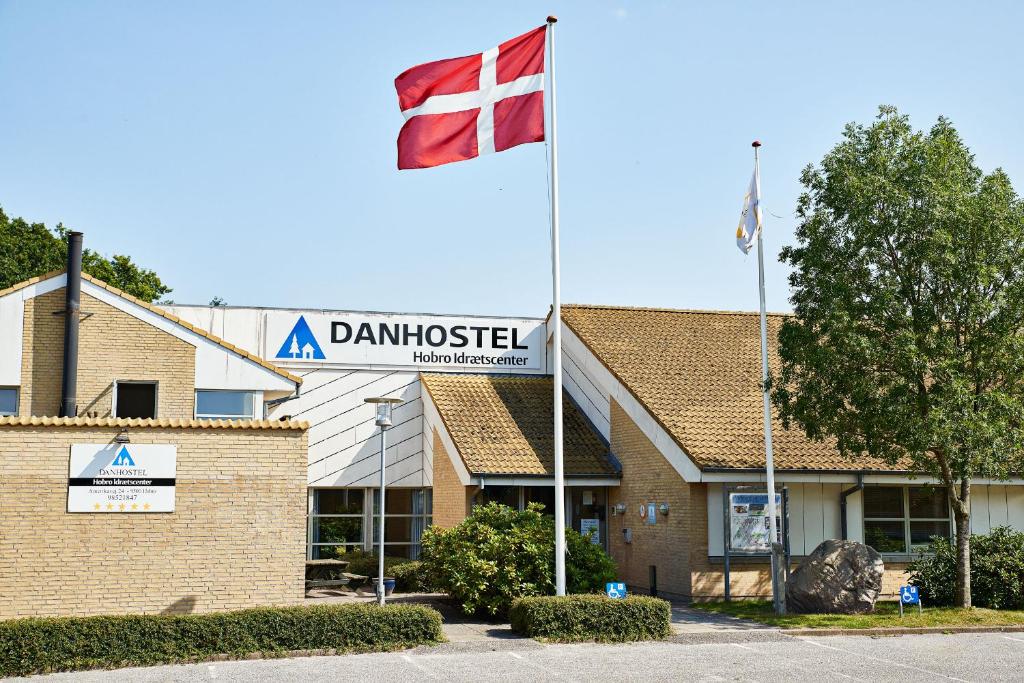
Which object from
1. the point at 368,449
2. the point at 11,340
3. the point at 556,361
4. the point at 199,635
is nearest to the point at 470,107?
the point at 556,361

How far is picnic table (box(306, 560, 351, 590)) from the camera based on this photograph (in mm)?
23422

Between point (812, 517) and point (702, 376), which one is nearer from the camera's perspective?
point (812, 517)

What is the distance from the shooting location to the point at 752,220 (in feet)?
66.0

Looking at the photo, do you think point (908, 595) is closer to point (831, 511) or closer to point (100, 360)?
point (831, 511)

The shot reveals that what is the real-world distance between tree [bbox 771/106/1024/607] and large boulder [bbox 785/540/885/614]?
1.84 m

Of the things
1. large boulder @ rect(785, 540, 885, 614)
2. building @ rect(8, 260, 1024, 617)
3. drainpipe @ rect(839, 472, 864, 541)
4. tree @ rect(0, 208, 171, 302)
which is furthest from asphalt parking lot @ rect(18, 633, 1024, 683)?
tree @ rect(0, 208, 171, 302)

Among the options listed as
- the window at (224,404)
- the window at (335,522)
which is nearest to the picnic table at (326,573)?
the window at (224,404)

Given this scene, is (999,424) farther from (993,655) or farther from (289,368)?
(289,368)

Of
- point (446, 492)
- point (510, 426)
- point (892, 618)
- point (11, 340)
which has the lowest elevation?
point (892, 618)

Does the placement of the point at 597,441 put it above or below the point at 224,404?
below

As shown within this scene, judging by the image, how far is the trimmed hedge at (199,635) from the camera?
46.6ft

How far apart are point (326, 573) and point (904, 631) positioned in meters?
12.6

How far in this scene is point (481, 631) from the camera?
1784cm

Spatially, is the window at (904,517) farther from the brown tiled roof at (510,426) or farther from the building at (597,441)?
the brown tiled roof at (510,426)
